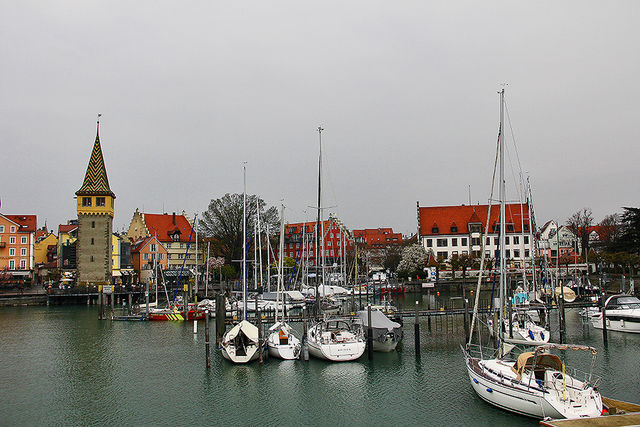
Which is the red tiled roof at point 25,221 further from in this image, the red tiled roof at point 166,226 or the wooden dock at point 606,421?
the wooden dock at point 606,421

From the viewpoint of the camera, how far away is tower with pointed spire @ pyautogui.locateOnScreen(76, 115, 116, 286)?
82188 mm

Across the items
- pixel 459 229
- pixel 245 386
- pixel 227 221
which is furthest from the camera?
pixel 459 229

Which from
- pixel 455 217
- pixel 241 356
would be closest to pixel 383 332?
pixel 241 356

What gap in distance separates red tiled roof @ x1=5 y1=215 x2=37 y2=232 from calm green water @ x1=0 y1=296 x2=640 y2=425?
60035 millimetres

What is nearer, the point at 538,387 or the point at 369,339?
the point at 538,387

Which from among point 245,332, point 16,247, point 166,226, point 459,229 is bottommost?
point 245,332

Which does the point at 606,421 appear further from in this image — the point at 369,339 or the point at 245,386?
the point at 245,386

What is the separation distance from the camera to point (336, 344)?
101 feet

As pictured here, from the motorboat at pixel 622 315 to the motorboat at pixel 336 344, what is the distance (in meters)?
20.7

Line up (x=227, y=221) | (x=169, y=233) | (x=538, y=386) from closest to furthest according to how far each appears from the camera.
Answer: (x=538, y=386)
(x=227, y=221)
(x=169, y=233)

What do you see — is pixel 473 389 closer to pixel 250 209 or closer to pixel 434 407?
pixel 434 407

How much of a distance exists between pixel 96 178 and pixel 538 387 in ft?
248

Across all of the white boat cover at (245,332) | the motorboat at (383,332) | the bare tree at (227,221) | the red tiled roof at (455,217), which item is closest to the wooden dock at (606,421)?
the motorboat at (383,332)

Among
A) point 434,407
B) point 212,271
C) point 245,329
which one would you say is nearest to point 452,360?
point 434,407
